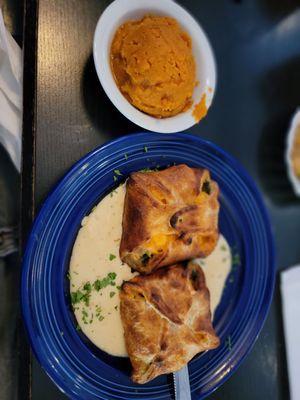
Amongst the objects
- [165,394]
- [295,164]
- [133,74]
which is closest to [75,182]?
[133,74]

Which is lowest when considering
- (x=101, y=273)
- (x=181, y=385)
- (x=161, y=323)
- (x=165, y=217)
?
(x=181, y=385)

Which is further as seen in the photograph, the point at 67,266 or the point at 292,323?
the point at 292,323

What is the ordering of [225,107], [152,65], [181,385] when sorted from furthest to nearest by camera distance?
[225,107]
[181,385]
[152,65]

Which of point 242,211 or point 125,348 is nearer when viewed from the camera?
point 125,348

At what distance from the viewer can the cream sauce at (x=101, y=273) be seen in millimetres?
1315

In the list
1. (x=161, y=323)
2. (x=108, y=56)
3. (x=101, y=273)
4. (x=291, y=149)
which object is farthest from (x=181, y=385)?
(x=108, y=56)

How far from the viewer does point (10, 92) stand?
1371 millimetres

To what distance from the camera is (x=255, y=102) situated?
1.67m

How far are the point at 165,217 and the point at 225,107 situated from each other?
0.50m

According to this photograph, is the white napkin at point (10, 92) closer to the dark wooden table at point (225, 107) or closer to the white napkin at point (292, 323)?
the dark wooden table at point (225, 107)

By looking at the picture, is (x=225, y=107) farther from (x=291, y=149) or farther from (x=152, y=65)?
(x=152, y=65)

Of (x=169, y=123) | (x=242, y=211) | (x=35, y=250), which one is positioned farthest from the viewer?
(x=242, y=211)

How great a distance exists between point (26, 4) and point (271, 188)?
0.99 m

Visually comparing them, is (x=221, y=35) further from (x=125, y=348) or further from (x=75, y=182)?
(x=125, y=348)
